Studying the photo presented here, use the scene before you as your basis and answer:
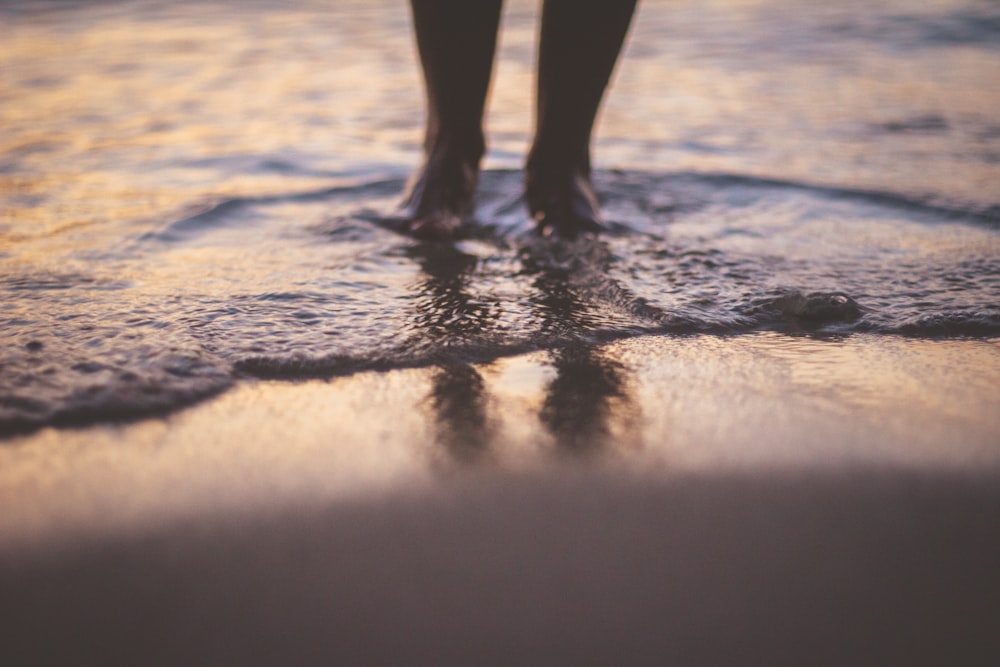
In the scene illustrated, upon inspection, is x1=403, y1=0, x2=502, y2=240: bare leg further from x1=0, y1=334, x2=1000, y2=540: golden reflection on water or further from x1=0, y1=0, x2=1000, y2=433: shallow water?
x1=0, y1=334, x2=1000, y2=540: golden reflection on water

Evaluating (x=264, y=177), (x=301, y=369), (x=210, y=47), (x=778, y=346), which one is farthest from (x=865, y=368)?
(x=210, y=47)

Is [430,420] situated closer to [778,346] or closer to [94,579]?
[94,579]

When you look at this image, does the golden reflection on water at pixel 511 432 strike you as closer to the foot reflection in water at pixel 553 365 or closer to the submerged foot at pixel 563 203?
the foot reflection in water at pixel 553 365

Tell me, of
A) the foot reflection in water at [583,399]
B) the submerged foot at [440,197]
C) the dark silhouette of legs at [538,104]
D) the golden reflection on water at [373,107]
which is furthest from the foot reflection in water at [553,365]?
the golden reflection on water at [373,107]

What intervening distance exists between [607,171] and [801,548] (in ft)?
4.95

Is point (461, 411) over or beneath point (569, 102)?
beneath

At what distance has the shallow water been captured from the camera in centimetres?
113

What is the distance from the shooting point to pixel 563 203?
1750 millimetres

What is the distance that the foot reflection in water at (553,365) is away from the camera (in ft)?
2.95

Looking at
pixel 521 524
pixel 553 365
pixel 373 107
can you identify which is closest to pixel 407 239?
pixel 553 365

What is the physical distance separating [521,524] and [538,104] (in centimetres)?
125

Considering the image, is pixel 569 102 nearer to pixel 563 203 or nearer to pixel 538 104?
pixel 538 104

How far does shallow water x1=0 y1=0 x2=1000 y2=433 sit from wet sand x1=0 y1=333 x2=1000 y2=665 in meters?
0.14

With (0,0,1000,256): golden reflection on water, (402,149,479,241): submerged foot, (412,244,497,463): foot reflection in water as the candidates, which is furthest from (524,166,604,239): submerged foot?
(0,0,1000,256): golden reflection on water
